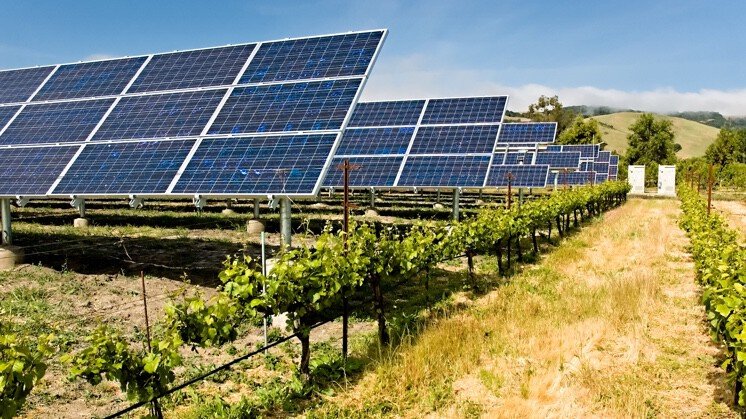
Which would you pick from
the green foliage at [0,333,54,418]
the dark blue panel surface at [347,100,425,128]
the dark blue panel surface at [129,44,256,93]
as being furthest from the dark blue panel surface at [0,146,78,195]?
the dark blue panel surface at [347,100,425,128]

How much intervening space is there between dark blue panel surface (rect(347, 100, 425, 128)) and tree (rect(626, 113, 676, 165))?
8289cm

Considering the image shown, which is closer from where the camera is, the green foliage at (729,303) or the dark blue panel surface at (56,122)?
the green foliage at (729,303)

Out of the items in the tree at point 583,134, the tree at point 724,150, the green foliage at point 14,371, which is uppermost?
the tree at point 583,134

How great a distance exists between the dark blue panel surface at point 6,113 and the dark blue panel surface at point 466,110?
1896 centimetres

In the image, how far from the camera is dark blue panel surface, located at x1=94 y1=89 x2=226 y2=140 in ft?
50.8

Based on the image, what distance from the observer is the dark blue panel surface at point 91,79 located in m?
19.1

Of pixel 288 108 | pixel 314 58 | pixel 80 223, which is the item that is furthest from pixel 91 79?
pixel 288 108

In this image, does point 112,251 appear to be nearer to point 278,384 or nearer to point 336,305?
point 336,305

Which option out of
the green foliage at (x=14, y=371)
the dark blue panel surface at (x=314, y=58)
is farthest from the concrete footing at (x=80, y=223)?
the green foliage at (x=14, y=371)

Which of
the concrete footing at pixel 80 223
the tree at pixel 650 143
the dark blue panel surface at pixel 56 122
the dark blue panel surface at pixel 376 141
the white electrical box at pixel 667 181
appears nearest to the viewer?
the dark blue panel surface at pixel 56 122

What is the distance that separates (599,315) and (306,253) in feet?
22.1

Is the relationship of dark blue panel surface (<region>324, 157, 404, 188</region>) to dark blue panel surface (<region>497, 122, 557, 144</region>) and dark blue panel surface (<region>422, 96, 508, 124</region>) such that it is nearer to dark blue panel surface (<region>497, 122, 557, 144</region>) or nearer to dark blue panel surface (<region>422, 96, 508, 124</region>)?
dark blue panel surface (<region>422, 96, 508, 124</region>)

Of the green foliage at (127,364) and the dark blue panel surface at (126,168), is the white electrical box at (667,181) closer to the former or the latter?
the dark blue panel surface at (126,168)

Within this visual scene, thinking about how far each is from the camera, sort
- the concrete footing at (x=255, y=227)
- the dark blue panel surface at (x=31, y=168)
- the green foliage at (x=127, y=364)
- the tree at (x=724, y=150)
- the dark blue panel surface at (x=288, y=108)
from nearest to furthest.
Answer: the green foliage at (x=127, y=364), the dark blue panel surface at (x=288, y=108), the dark blue panel surface at (x=31, y=168), the concrete footing at (x=255, y=227), the tree at (x=724, y=150)
